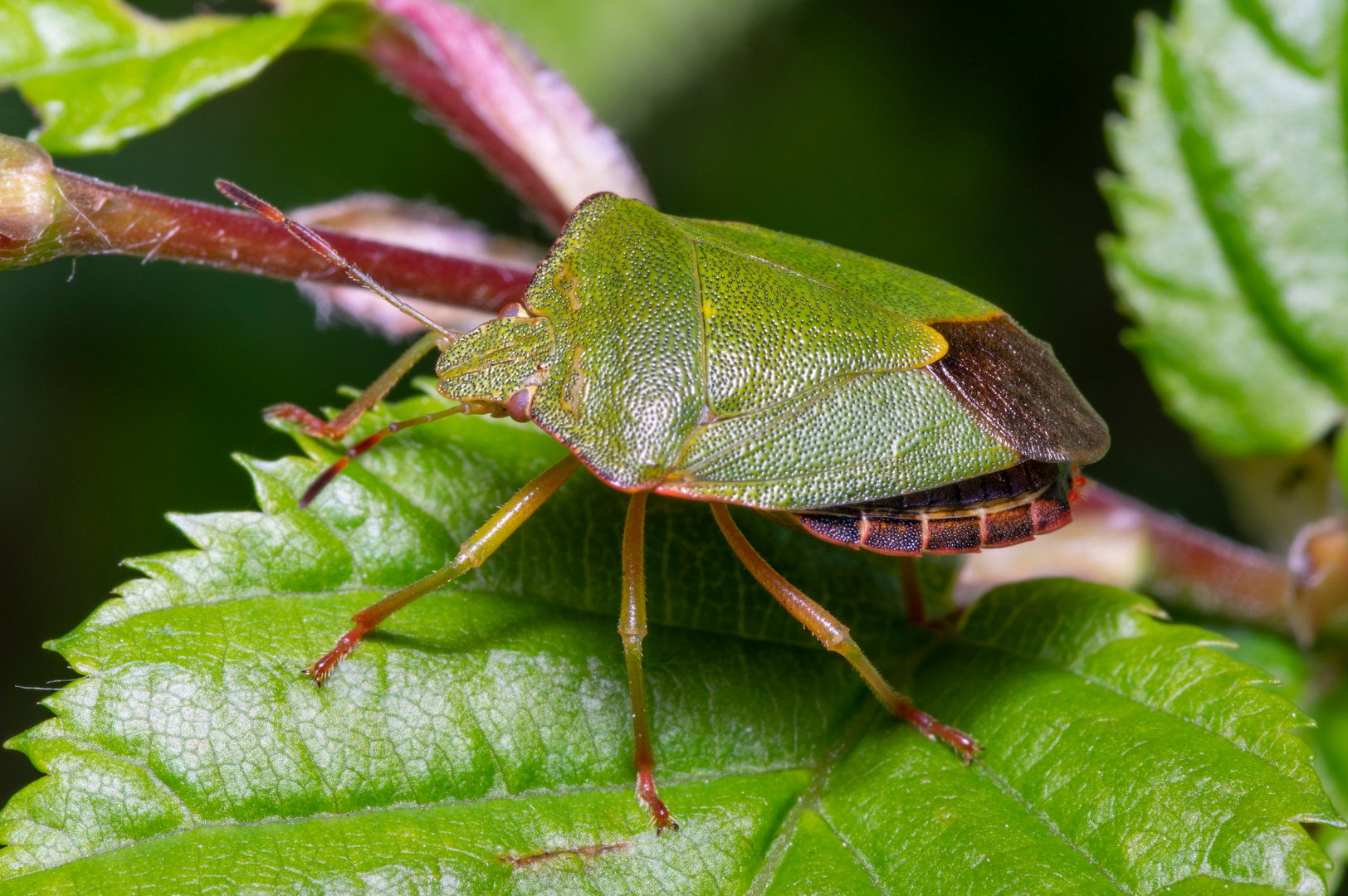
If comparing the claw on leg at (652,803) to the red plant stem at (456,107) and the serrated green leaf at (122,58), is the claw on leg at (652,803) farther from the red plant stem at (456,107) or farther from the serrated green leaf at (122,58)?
the serrated green leaf at (122,58)

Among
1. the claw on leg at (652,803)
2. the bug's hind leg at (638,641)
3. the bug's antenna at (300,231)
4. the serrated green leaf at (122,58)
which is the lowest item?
the claw on leg at (652,803)

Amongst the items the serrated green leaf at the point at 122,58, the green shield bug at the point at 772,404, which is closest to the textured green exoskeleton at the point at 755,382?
the green shield bug at the point at 772,404

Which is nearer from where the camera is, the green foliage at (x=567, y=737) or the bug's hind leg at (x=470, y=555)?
the green foliage at (x=567, y=737)

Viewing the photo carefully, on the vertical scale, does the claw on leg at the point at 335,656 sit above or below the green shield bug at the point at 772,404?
below

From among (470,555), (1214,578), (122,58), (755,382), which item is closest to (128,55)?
(122,58)

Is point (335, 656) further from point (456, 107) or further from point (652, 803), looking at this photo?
point (456, 107)

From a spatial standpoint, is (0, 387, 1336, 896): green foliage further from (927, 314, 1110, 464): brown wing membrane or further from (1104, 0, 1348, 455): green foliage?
(1104, 0, 1348, 455): green foliage

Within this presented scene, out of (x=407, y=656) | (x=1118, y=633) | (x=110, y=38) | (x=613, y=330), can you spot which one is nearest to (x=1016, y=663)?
(x=1118, y=633)
